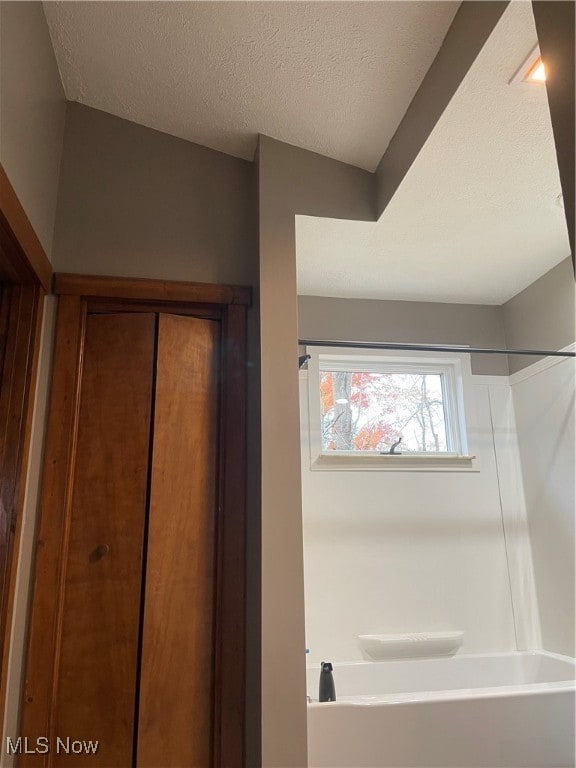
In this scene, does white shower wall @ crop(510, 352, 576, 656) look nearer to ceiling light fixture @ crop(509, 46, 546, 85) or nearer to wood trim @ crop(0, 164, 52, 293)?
ceiling light fixture @ crop(509, 46, 546, 85)

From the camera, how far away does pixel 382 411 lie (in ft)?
9.70

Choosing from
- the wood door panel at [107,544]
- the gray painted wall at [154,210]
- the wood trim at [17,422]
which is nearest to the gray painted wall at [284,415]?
the gray painted wall at [154,210]

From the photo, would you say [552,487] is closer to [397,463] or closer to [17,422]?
[397,463]

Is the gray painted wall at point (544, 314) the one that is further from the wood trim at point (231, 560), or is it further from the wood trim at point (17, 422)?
the wood trim at point (17, 422)

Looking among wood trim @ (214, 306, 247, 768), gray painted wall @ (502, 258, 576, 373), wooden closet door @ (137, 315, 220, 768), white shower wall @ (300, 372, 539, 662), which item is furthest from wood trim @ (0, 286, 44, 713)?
gray painted wall @ (502, 258, 576, 373)

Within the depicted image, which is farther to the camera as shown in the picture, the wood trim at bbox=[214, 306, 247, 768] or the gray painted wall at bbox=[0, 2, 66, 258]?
the wood trim at bbox=[214, 306, 247, 768]

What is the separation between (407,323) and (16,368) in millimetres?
1927

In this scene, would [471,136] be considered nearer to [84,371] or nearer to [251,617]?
[84,371]

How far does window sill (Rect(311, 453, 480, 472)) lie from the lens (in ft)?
8.93

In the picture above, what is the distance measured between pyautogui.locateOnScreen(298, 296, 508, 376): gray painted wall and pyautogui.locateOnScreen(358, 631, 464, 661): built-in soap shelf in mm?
1324

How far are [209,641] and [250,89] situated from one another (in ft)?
5.88

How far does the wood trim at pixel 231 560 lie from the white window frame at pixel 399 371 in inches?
32.3

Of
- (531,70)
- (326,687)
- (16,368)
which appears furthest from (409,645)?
(531,70)

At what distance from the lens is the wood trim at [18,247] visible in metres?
1.44
